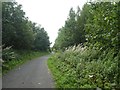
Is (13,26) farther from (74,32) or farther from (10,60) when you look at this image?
(74,32)

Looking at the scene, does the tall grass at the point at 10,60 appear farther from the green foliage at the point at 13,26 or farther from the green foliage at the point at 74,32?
the green foliage at the point at 74,32

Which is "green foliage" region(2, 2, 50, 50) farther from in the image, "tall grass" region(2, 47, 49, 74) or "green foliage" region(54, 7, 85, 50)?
"green foliage" region(54, 7, 85, 50)

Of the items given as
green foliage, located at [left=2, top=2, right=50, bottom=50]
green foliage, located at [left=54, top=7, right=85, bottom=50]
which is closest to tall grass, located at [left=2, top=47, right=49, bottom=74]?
green foliage, located at [left=2, top=2, right=50, bottom=50]

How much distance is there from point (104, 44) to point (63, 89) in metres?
3.61

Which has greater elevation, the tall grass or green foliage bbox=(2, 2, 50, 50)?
green foliage bbox=(2, 2, 50, 50)

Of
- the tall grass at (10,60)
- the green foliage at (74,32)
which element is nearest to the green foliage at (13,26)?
the tall grass at (10,60)

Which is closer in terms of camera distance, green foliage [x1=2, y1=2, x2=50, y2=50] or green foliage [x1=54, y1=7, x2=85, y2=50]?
green foliage [x1=2, y1=2, x2=50, y2=50]

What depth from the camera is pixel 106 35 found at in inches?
519

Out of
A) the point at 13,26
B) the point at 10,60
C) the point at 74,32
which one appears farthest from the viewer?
the point at 74,32

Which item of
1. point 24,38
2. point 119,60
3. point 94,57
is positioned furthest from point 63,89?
point 24,38

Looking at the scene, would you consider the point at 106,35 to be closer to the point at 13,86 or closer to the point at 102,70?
the point at 102,70

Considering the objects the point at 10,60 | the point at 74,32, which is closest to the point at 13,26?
the point at 10,60

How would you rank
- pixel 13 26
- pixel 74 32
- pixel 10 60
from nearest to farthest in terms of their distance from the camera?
1. pixel 10 60
2. pixel 13 26
3. pixel 74 32

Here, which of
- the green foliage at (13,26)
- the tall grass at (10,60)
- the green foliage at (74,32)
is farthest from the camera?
the green foliage at (74,32)
